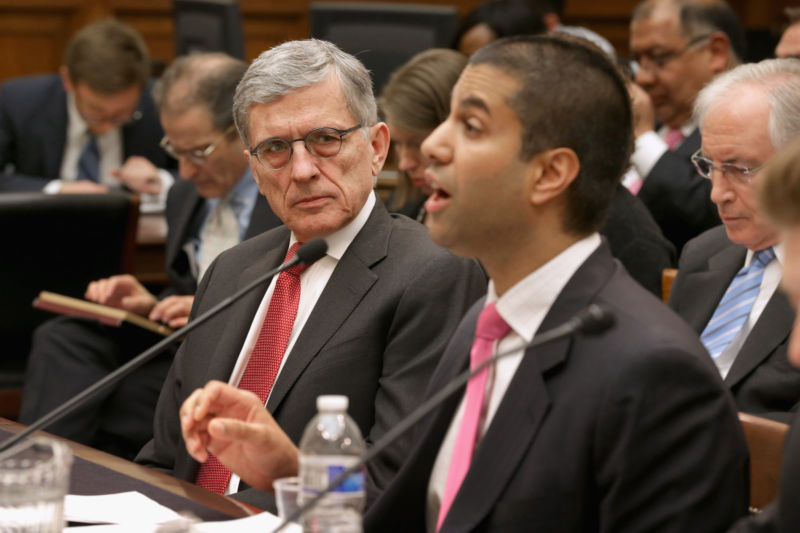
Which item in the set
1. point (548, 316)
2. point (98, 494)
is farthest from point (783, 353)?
point (98, 494)

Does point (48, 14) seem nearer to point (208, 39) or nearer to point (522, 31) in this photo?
point (208, 39)

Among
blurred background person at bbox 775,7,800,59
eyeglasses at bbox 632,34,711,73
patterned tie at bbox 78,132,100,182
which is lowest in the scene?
patterned tie at bbox 78,132,100,182

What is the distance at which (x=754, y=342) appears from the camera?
7.35 feet

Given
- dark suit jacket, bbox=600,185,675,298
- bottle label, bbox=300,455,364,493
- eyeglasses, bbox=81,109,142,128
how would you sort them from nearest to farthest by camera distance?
bottle label, bbox=300,455,364,493 → dark suit jacket, bbox=600,185,675,298 → eyeglasses, bbox=81,109,142,128

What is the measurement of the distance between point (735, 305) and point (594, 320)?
3.94 ft

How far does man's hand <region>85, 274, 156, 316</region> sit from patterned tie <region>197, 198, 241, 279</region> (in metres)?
0.21

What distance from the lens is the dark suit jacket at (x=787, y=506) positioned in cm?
113

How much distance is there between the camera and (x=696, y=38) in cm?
400

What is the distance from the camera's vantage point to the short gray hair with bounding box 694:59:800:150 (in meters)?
2.34

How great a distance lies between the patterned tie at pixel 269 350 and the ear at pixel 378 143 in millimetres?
270

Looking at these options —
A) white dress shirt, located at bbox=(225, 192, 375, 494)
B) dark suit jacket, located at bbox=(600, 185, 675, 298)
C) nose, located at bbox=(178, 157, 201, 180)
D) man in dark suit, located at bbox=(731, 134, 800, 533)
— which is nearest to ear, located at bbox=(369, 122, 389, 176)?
white dress shirt, located at bbox=(225, 192, 375, 494)

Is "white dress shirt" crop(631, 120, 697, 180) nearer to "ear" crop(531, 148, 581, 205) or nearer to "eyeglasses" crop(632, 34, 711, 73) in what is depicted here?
"eyeglasses" crop(632, 34, 711, 73)

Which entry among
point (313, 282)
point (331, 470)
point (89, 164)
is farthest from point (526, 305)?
point (89, 164)

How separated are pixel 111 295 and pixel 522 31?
2.46m
